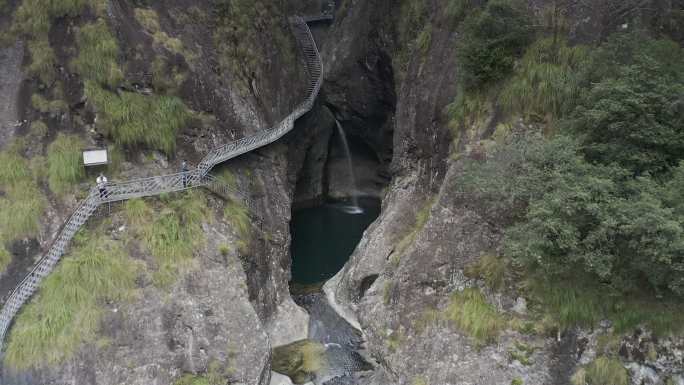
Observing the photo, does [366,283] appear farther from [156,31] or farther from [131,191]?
[156,31]

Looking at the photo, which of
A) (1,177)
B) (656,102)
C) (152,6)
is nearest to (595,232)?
(656,102)

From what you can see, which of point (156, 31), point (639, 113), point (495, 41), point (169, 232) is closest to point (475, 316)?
point (639, 113)

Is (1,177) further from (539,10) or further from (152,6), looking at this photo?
(539,10)

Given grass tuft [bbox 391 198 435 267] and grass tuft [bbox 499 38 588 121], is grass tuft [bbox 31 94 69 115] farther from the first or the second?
grass tuft [bbox 499 38 588 121]

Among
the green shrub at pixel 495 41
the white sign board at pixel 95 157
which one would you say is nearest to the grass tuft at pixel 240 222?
the white sign board at pixel 95 157

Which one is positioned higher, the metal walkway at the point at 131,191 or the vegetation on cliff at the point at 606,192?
the vegetation on cliff at the point at 606,192

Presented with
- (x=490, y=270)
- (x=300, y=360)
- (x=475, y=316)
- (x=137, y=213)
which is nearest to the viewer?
(x=475, y=316)

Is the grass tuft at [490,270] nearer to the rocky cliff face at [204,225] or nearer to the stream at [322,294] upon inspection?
the stream at [322,294]
